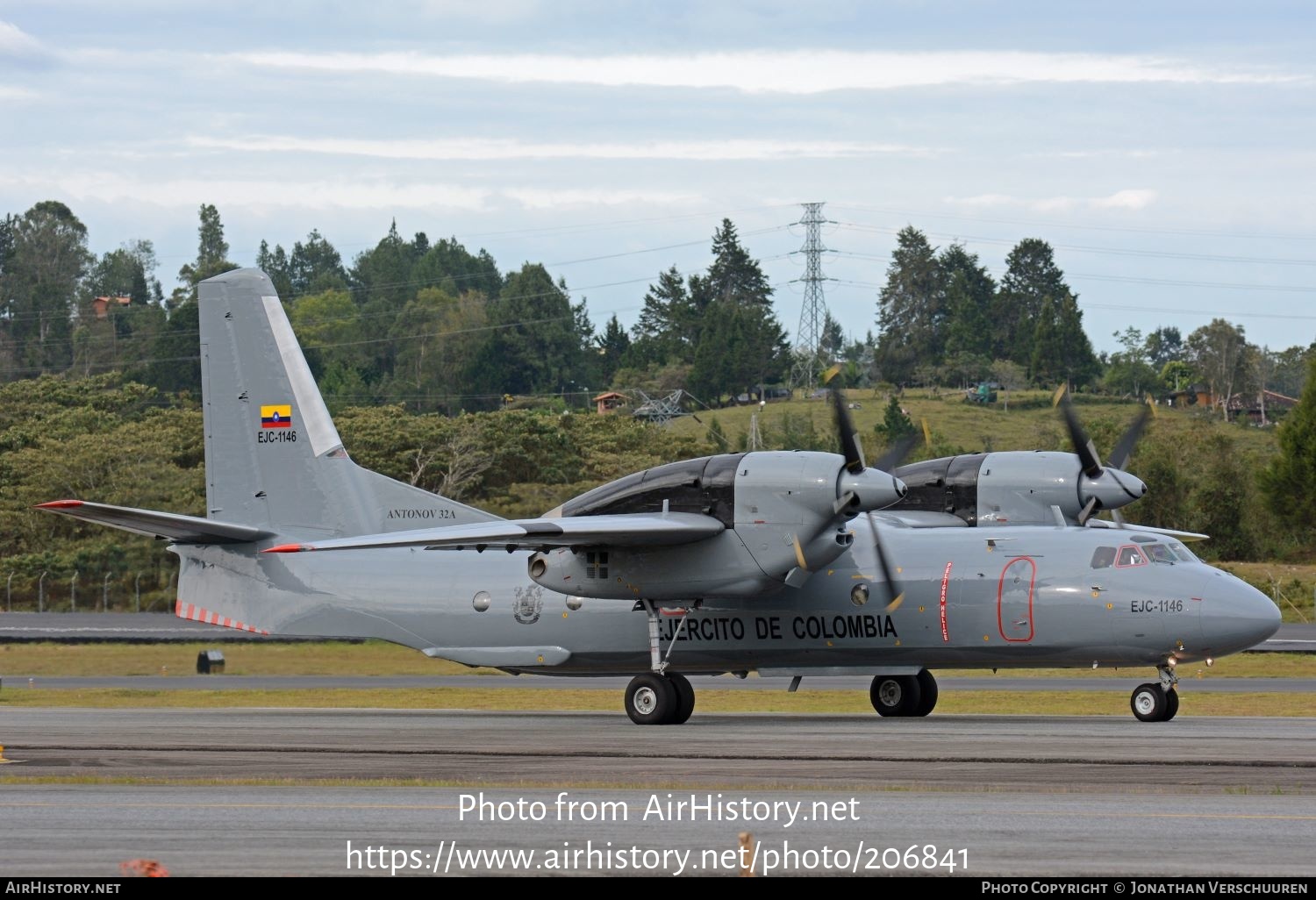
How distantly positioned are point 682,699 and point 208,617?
31.8 ft

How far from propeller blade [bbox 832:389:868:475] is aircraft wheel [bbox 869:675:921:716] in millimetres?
4508

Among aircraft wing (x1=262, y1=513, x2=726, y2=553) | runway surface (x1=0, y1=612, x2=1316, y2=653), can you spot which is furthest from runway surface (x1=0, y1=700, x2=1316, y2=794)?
runway surface (x1=0, y1=612, x2=1316, y2=653)

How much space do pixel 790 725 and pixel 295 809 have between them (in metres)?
12.2

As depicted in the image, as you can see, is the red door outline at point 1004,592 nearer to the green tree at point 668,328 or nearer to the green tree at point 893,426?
the green tree at point 893,426

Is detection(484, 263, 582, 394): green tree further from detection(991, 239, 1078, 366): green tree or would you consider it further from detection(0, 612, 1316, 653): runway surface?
detection(0, 612, 1316, 653): runway surface

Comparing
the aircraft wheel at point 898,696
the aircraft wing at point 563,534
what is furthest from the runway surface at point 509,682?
the aircraft wing at point 563,534

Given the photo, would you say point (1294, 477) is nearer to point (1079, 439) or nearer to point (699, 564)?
point (1079, 439)

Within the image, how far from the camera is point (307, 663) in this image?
3962 centimetres

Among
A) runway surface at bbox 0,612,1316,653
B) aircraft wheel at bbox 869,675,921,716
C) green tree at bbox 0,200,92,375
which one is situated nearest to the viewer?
aircraft wheel at bbox 869,675,921,716

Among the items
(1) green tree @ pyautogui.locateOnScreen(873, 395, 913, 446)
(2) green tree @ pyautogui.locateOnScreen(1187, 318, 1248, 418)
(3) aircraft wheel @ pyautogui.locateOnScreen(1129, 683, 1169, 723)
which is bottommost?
(3) aircraft wheel @ pyautogui.locateOnScreen(1129, 683, 1169, 723)

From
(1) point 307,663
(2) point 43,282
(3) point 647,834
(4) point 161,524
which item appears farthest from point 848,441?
(2) point 43,282

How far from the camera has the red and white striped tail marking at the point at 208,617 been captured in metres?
29.3

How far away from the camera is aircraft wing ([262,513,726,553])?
23.6 m
